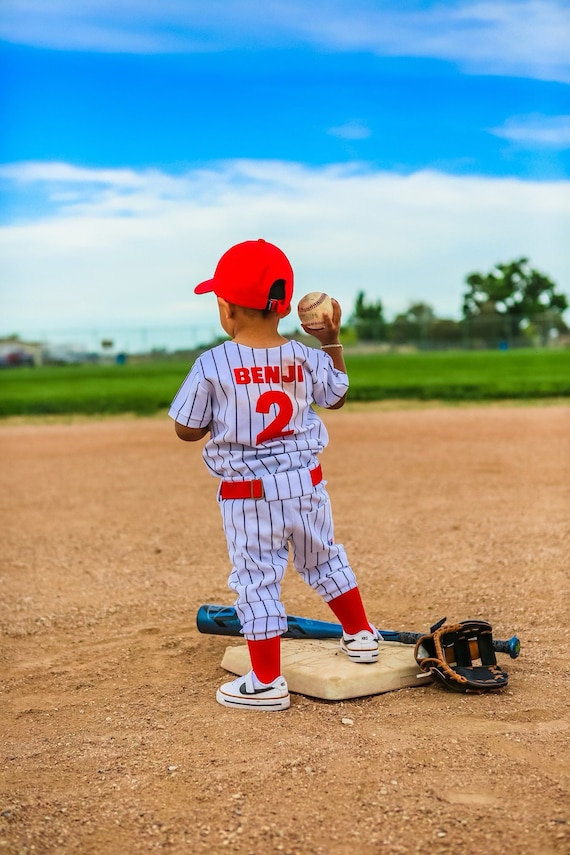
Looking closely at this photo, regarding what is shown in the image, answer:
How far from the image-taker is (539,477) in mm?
6305

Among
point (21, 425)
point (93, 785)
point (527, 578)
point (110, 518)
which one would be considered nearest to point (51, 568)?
point (110, 518)

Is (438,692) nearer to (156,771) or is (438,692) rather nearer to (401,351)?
(156,771)

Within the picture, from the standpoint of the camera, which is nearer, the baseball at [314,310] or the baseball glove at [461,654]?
the baseball glove at [461,654]

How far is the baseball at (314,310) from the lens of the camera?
266 centimetres

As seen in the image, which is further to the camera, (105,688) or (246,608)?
(105,688)

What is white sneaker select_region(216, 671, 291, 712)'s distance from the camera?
245cm

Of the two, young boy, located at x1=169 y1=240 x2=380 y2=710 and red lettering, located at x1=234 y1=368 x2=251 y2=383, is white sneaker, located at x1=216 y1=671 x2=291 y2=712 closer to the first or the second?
young boy, located at x1=169 y1=240 x2=380 y2=710

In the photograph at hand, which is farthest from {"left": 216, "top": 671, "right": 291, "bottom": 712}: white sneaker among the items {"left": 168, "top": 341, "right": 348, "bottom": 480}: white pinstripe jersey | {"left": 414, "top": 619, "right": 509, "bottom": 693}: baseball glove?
{"left": 168, "top": 341, "right": 348, "bottom": 480}: white pinstripe jersey

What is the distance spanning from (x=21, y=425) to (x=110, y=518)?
265 inches

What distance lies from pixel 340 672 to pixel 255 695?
0.79 feet

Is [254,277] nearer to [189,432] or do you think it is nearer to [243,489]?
[189,432]

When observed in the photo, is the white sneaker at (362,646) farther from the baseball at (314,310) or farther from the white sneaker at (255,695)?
the baseball at (314,310)

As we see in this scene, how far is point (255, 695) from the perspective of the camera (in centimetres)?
246

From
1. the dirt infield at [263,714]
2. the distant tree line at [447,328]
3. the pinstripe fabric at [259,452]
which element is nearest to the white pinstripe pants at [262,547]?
the pinstripe fabric at [259,452]
